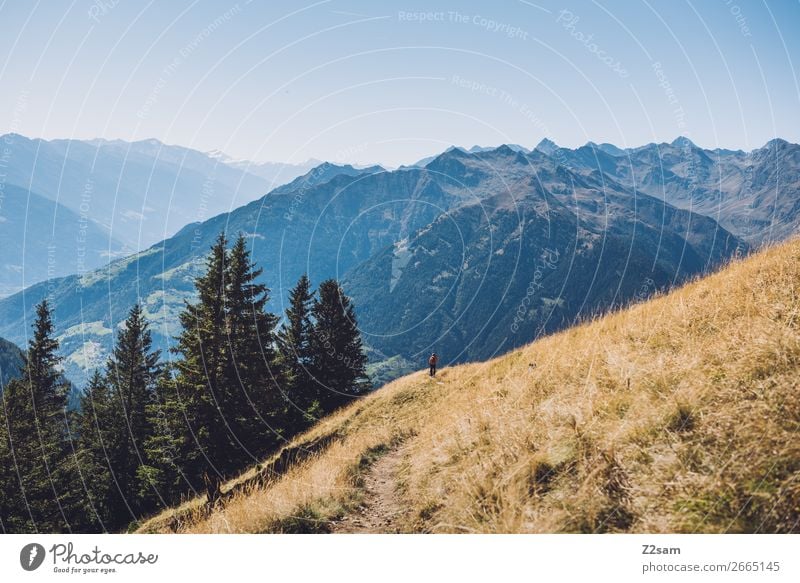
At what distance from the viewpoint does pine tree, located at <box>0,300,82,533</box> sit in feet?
105

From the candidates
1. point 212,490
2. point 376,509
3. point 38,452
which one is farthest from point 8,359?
point 376,509

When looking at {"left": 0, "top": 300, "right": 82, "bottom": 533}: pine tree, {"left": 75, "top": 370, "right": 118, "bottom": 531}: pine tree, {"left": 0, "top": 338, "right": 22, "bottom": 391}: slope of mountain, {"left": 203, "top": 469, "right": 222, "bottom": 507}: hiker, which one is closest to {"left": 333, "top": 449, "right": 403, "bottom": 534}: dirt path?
{"left": 203, "top": 469, "right": 222, "bottom": 507}: hiker

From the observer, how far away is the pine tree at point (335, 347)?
46.2 m

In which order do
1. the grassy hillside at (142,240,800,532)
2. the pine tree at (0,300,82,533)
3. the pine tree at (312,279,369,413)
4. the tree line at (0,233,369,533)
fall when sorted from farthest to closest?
1. the pine tree at (312,279,369,413)
2. the pine tree at (0,300,82,533)
3. the tree line at (0,233,369,533)
4. the grassy hillside at (142,240,800,532)

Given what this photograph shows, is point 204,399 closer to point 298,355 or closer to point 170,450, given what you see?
point 170,450

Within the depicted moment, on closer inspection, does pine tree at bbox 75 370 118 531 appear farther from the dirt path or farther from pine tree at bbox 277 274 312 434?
the dirt path

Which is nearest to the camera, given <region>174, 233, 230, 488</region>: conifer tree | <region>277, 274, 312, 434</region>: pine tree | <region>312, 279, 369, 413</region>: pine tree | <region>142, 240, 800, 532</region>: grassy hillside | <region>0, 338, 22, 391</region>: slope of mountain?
<region>142, 240, 800, 532</region>: grassy hillside

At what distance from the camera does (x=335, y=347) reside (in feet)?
157

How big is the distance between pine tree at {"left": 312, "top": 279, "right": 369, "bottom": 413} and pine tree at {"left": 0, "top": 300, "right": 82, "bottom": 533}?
76.9ft

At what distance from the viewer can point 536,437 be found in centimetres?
626

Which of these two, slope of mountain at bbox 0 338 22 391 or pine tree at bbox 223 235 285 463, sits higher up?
slope of mountain at bbox 0 338 22 391

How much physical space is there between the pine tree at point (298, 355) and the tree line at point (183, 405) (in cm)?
12

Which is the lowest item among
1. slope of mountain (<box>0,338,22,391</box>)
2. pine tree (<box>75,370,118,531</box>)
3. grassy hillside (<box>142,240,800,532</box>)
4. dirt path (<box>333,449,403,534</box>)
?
pine tree (<box>75,370,118,531</box>)
